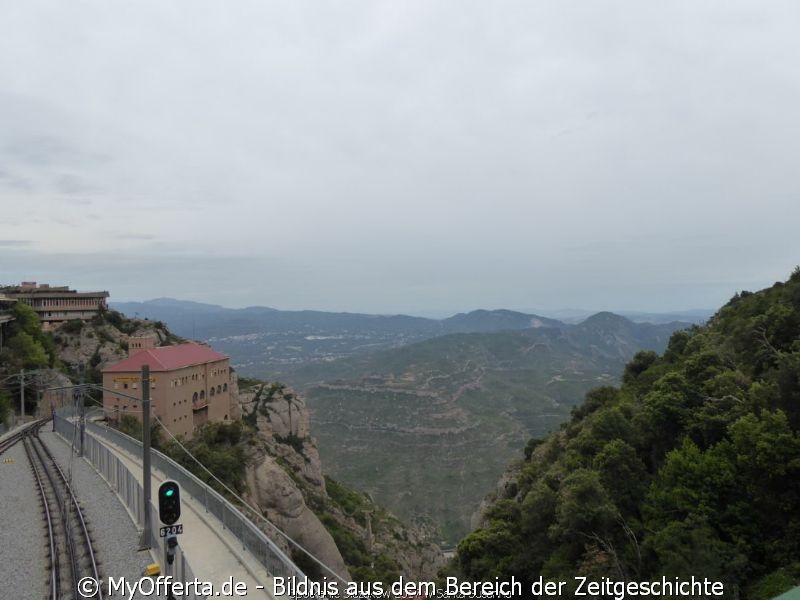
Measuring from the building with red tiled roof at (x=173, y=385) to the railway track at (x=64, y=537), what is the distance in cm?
1456

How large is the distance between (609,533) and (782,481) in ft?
20.5

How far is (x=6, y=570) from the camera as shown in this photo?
14.8 metres

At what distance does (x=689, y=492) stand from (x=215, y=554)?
16161 millimetres

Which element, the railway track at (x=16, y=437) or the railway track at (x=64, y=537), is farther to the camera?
the railway track at (x=16, y=437)

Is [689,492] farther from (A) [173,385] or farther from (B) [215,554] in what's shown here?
(A) [173,385]

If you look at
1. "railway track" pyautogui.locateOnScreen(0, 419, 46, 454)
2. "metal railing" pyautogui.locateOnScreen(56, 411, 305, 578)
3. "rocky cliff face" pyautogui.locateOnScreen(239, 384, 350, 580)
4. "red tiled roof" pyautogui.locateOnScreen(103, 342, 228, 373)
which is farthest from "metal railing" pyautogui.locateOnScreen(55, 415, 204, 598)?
"rocky cliff face" pyautogui.locateOnScreen(239, 384, 350, 580)

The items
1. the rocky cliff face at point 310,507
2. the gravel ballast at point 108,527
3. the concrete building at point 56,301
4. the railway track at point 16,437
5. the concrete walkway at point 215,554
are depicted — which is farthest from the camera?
the concrete building at point 56,301

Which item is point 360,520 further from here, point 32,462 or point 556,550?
point 556,550

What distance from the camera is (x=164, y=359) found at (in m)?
43.0

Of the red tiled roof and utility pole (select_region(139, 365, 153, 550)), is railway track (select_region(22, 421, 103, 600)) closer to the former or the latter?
utility pole (select_region(139, 365, 153, 550))

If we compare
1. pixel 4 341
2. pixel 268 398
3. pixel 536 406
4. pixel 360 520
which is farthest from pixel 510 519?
pixel 536 406

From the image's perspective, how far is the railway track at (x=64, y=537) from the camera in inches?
547

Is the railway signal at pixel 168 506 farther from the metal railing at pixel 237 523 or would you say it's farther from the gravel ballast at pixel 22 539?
the gravel ballast at pixel 22 539

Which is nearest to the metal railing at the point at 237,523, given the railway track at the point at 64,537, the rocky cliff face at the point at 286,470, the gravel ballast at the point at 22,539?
the railway track at the point at 64,537
